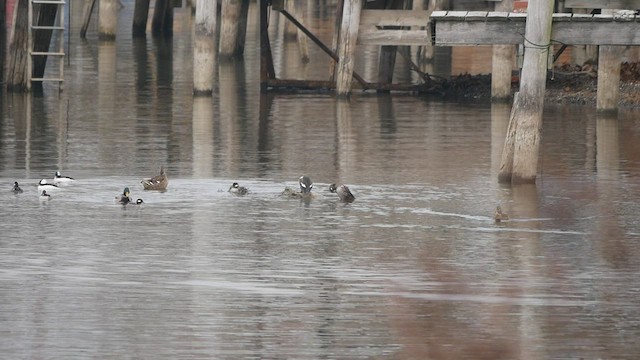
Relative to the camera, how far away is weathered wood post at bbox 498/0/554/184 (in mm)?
17891

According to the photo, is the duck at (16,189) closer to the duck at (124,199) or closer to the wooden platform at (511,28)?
the duck at (124,199)

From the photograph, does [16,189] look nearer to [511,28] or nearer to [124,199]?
[124,199]

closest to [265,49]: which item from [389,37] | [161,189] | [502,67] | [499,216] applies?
[389,37]

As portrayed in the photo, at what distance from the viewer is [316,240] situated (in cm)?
1573

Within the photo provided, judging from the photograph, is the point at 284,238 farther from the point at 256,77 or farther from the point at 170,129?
the point at 256,77

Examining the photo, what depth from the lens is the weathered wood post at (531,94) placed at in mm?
17891

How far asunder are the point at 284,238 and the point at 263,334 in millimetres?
3894

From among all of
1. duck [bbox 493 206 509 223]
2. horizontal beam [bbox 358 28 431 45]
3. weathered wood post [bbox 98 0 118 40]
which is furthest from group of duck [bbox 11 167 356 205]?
weathered wood post [bbox 98 0 118 40]

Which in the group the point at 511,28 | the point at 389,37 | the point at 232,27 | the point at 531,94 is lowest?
the point at 531,94

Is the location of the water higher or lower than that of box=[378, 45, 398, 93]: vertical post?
lower

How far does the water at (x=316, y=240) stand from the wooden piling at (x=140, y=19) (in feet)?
59.6

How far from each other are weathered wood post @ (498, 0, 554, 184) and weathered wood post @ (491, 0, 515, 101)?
8362 mm

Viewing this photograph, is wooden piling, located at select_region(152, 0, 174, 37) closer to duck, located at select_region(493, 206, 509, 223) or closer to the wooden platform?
the wooden platform

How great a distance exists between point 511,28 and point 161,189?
395cm
